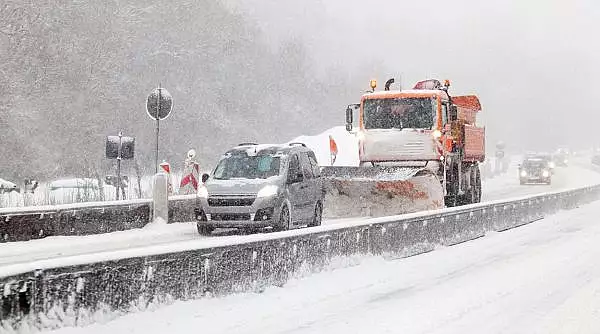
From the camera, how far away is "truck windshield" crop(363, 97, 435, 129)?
19625 mm

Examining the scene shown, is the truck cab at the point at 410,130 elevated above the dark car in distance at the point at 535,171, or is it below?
above

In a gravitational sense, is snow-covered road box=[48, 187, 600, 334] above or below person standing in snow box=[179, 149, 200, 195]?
below

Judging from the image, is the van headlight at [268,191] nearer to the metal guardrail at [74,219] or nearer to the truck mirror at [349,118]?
the metal guardrail at [74,219]

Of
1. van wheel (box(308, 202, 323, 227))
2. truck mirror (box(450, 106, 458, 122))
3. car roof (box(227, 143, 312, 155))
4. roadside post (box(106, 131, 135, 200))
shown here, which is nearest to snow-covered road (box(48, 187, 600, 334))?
van wheel (box(308, 202, 323, 227))

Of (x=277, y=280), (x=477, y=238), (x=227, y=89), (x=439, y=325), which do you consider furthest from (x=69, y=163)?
(x=439, y=325)

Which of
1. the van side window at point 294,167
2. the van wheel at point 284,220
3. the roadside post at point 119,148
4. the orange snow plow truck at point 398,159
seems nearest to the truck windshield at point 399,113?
Answer: the orange snow plow truck at point 398,159

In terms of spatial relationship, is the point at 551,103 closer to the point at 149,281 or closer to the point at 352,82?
the point at 352,82

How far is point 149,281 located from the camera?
302 inches

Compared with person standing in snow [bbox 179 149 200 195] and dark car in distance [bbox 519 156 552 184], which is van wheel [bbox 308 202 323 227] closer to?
person standing in snow [bbox 179 149 200 195]

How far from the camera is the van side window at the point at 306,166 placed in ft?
Result: 54.5

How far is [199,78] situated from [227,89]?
476 cm

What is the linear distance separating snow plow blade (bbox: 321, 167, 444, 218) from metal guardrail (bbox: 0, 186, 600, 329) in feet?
11.6

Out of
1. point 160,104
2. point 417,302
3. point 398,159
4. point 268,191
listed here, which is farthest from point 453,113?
point 417,302

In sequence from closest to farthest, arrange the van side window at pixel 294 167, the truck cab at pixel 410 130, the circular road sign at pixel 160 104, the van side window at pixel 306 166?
the van side window at pixel 294 167 → the van side window at pixel 306 166 → the circular road sign at pixel 160 104 → the truck cab at pixel 410 130
